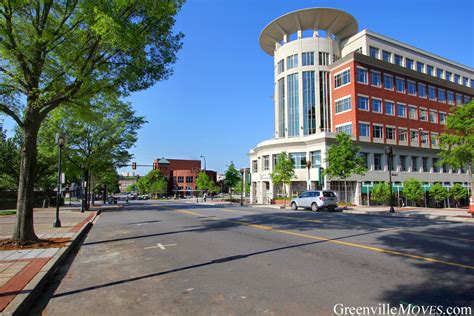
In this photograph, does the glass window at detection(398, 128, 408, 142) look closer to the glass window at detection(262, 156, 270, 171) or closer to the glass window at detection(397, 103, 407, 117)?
the glass window at detection(397, 103, 407, 117)

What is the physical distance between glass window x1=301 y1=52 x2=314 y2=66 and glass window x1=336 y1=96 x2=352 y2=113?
25.4 feet

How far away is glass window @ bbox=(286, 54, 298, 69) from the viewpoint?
5299 cm

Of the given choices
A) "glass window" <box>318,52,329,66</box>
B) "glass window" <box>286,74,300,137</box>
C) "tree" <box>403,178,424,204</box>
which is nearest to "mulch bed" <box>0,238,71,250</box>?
"tree" <box>403,178,424,204</box>

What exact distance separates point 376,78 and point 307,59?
10.8 metres

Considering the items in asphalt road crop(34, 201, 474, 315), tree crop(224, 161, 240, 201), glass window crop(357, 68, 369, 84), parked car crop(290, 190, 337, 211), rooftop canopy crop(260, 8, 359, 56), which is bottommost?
asphalt road crop(34, 201, 474, 315)

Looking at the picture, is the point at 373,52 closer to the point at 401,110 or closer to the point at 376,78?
the point at 376,78

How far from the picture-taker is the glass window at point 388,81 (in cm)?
5066

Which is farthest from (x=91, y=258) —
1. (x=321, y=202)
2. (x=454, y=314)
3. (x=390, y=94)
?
(x=390, y=94)

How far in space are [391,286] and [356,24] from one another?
2242 inches

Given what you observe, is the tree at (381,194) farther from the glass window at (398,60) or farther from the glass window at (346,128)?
the glass window at (398,60)

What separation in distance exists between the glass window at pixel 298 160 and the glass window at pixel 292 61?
1562 cm

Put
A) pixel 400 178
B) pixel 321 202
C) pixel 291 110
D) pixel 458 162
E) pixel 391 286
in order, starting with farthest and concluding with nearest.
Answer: pixel 291 110 < pixel 400 178 < pixel 321 202 < pixel 458 162 < pixel 391 286

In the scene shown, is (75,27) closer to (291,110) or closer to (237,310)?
(237,310)

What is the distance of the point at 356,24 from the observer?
54312 millimetres
